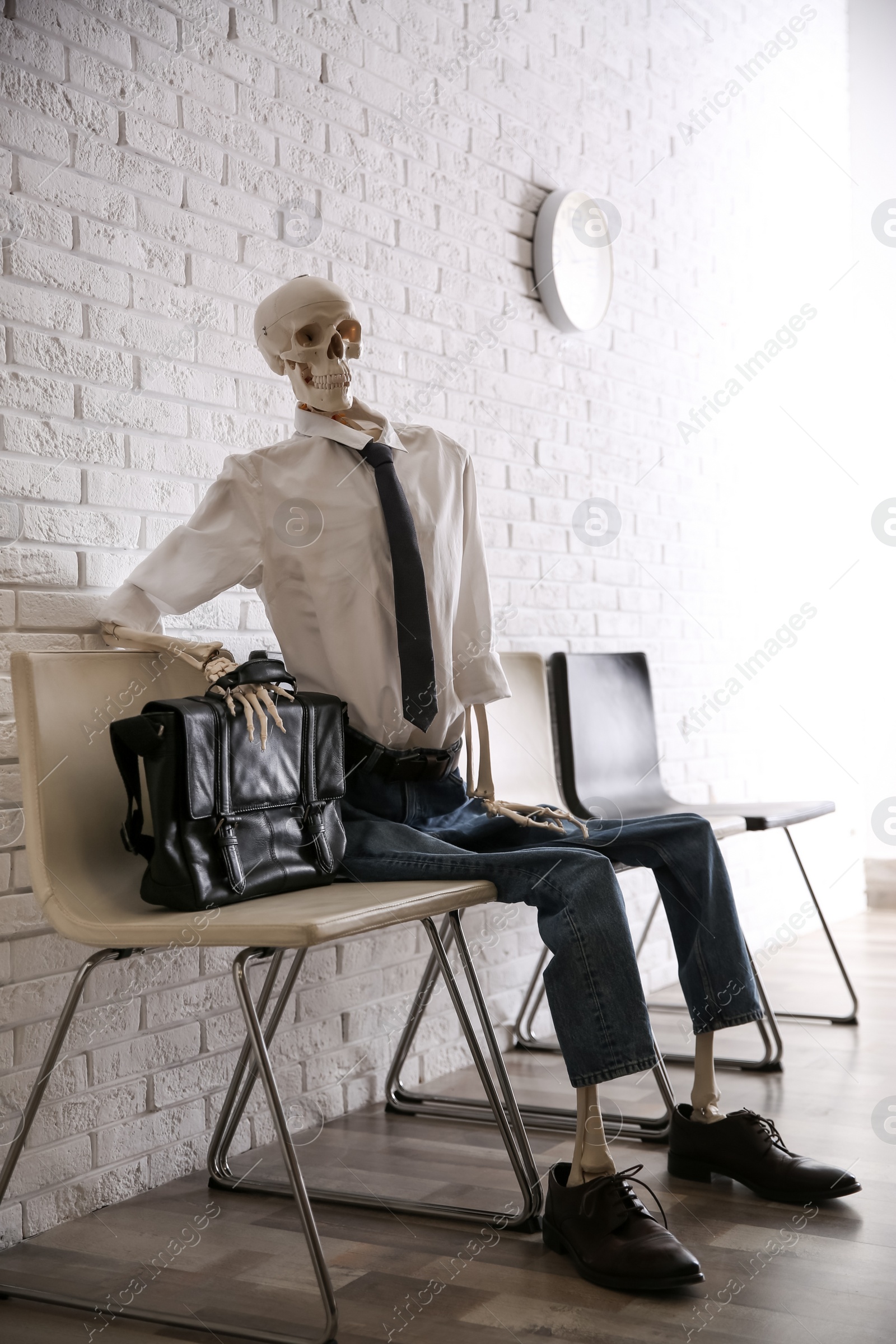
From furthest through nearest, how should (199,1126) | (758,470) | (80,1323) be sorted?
(758,470) < (199,1126) < (80,1323)

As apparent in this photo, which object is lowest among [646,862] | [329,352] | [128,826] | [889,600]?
[646,862]

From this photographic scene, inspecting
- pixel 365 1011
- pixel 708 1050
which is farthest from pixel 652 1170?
pixel 365 1011

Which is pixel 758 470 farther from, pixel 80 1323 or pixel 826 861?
pixel 80 1323

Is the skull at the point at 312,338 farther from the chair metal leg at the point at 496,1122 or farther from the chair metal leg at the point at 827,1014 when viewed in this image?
the chair metal leg at the point at 827,1014

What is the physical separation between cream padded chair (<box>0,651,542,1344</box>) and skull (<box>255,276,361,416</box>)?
1.61 ft

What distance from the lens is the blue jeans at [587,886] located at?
1.64 metres

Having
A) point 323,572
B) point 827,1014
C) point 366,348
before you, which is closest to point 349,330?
point 323,572

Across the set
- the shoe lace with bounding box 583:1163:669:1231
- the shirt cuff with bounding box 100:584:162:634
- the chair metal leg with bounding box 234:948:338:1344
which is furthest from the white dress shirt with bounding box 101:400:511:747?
the shoe lace with bounding box 583:1163:669:1231

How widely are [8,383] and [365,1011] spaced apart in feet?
4.38

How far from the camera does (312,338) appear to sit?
2.00 m

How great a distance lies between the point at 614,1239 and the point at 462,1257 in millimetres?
228

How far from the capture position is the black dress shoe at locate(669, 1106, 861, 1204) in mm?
1827

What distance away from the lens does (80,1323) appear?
154 cm

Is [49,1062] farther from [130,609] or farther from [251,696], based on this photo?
[130,609]
